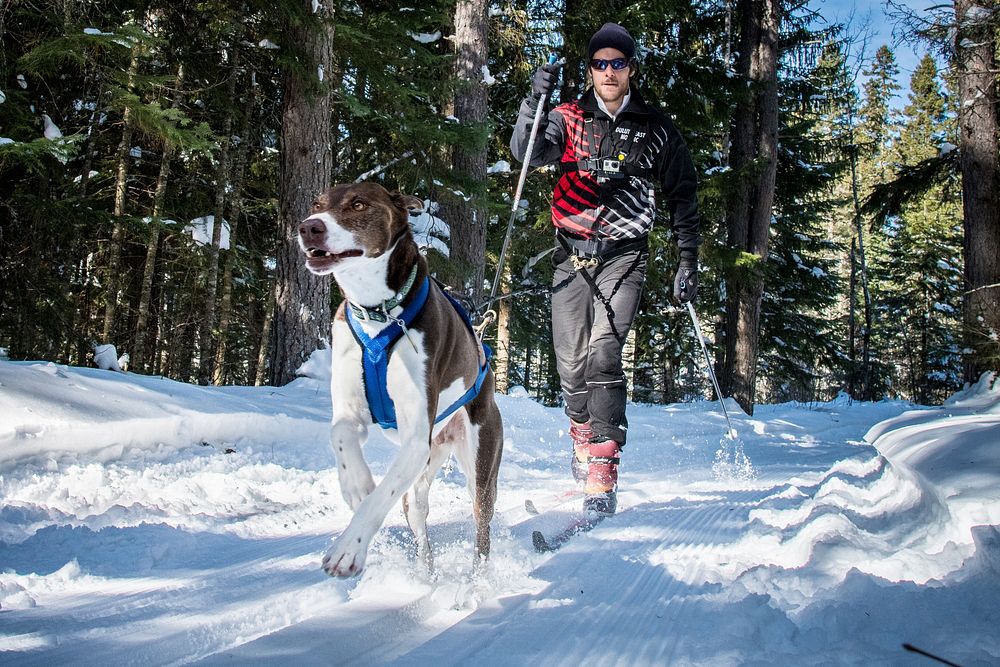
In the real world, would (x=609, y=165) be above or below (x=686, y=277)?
above

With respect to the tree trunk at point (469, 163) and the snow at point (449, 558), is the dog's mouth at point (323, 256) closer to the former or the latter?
the snow at point (449, 558)

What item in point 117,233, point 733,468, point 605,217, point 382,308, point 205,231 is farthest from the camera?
point 205,231

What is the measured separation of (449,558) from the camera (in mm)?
2957

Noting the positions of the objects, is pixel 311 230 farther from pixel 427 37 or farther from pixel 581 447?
pixel 427 37

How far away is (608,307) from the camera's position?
Result: 13.9ft

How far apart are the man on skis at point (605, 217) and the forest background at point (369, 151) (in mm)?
735

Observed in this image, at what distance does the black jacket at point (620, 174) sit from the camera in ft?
13.9

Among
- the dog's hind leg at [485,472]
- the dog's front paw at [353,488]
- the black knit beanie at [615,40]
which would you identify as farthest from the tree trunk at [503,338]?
the dog's front paw at [353,488]

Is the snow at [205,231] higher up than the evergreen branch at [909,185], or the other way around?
the evergreen branch at [909,185]

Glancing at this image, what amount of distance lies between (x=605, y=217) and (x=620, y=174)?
295 mm

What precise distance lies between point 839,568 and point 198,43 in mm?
11699

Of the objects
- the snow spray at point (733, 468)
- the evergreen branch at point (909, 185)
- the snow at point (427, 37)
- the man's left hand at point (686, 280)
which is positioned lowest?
the snow spray at point (733, 468)

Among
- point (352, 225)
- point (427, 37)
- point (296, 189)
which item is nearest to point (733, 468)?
point (352, 225)

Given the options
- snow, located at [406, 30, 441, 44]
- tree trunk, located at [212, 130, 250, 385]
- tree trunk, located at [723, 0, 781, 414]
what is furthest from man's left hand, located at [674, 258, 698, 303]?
tree trunk, located at [212, 130, 250, 385]
